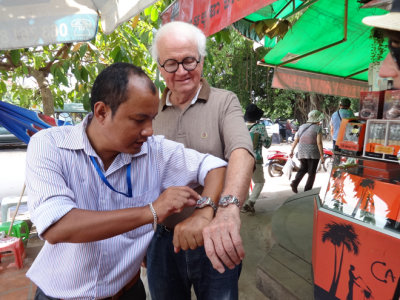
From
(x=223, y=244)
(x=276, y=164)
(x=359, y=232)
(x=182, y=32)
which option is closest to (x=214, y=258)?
(x=223, y=244)

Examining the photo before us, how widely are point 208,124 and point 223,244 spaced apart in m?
0.72

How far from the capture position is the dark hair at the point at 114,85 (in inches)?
42.1

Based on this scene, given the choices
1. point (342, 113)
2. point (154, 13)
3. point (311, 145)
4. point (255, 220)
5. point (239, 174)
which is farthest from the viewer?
point (342, 113)

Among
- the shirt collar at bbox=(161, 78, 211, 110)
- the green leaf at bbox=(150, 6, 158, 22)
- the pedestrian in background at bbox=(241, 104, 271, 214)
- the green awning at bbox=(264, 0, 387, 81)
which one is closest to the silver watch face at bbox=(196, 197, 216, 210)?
the shirt collar at bbox=(161, 78, 211, 110)

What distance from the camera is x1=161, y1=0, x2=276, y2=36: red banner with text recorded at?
2033mm

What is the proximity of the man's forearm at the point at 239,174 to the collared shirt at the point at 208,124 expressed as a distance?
0.12m

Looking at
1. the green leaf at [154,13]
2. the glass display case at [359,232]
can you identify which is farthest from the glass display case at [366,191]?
the green leaf at [154,13]

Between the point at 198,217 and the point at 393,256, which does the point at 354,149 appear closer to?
the point at 393,256

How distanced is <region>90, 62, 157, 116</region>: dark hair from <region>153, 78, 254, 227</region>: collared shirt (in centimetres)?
46

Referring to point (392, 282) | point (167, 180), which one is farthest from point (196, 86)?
point (392, 282)

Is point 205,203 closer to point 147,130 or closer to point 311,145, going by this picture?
point 147,130

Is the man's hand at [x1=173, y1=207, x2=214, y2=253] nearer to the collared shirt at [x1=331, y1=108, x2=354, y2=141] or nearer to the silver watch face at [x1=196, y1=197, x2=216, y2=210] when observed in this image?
the silver watch face at [x1=196, y1=197, x2=216, y2=210]

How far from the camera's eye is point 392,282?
5.50 ft

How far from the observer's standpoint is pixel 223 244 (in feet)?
3.29
